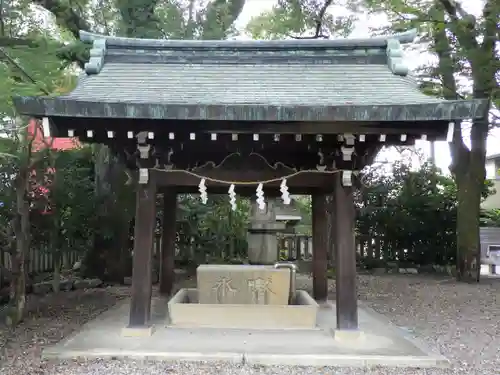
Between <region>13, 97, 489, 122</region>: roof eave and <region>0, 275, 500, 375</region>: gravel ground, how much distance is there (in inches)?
96.0

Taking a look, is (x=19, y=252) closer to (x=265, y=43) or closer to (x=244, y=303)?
(x=244, y=303)

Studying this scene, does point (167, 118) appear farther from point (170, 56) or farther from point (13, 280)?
point (13, 280)

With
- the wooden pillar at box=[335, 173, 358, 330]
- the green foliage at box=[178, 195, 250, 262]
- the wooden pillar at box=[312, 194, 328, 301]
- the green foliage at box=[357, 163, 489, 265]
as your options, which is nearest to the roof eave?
the wooden pillar at box=[335, 173, 358, 330]

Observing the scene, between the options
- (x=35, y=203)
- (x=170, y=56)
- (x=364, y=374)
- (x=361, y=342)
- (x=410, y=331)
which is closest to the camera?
(x=364, y=374)

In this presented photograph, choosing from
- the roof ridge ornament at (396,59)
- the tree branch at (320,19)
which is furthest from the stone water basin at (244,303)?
the tree branch at (320,19)

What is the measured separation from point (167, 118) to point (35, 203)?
404cm

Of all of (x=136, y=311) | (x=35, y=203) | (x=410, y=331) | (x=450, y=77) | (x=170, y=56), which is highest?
(x=450, y=77)

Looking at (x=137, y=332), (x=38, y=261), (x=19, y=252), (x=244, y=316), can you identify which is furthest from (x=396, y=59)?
(x=38, y=261)

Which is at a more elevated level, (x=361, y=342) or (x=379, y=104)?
(x=379, y=104)

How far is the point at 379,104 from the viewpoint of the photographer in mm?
4902

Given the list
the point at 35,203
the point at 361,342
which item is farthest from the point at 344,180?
the point at 35,203

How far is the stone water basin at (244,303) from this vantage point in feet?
19.9

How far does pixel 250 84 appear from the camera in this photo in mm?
6168

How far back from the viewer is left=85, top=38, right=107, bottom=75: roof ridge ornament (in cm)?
636
